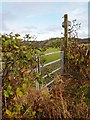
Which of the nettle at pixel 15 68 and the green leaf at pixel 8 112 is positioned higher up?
the nettle at pixel 15 68

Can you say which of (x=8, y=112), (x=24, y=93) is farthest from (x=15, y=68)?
(x=8, y=112)

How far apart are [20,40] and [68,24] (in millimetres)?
5763

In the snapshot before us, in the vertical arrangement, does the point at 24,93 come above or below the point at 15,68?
below

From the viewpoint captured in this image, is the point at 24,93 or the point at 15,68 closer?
the point at 24,93

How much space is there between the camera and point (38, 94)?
4.49 meters

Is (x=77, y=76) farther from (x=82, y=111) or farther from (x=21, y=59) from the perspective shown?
(x=21, y=59)

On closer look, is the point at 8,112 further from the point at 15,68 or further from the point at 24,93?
the point at 15,68

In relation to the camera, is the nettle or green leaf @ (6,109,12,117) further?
green leaf @ (6,109,12,117)

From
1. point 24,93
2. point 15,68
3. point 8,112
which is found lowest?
point 8,112

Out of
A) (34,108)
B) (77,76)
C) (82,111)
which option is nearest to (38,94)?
(34,108)

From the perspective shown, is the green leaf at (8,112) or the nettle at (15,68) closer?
the nettle at (15,68)

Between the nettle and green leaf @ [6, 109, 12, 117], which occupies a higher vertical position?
the nettle

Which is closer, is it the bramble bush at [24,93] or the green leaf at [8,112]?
the bramble bush at [24,93]

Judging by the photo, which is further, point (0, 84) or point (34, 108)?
point (34, 108)
